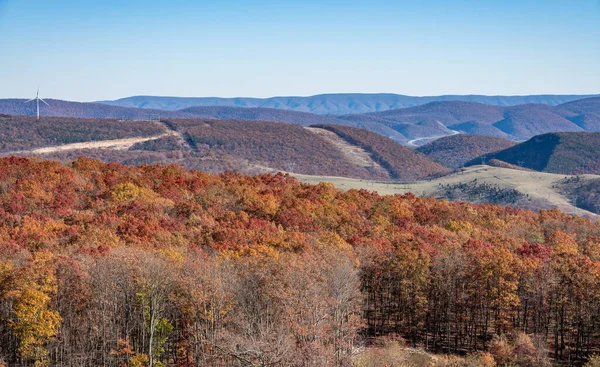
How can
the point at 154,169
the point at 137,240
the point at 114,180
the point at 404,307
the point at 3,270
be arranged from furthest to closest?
the point at 154,169, the point at 114,180, the point at 404,307, the point at 137,240, the point at 3,270

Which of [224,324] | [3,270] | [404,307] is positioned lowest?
[404,307]

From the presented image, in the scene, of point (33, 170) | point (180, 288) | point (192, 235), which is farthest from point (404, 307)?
point (33, 170)

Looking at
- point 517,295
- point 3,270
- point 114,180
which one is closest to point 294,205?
point 114,180

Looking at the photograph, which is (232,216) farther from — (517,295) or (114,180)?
(517,295)

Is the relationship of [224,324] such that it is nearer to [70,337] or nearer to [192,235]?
[70,337]

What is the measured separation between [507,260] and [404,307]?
1302 centimetres

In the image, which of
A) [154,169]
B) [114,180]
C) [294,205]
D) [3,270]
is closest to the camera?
[3,270]

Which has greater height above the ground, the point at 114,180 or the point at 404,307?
the point at 114,180

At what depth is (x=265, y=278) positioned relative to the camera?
4681 centimetres

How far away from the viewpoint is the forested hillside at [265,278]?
42.8 metres

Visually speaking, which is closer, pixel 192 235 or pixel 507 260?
pixel 507 260

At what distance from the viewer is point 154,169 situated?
11844cm

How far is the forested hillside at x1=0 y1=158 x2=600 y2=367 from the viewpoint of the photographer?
42.8m

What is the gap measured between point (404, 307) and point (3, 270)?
135 ft
